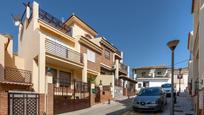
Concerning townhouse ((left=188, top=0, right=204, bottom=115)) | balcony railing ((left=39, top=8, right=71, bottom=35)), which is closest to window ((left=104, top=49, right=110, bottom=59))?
balcony railing ((left=39, top=8, right=71, bottom=35))

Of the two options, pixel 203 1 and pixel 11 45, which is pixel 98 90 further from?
pixel 203 1

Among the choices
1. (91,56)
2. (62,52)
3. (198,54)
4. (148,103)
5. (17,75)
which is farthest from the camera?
(91,56)

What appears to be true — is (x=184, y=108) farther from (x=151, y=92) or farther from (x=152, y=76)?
(x=152, y=76)

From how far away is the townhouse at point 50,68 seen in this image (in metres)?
18.7

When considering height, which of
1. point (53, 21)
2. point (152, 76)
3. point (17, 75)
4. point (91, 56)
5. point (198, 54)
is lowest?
point (152, 76)

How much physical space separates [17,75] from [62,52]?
505cm

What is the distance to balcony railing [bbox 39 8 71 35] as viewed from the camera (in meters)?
24.3

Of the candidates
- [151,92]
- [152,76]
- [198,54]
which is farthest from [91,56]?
[152,76]

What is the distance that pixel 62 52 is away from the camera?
A: 981 inches

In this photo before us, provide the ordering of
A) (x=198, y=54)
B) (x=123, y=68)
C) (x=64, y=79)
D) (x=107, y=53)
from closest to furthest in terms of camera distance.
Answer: (x=198, y=54) < (x=64, y=79) < (x=107, y=53) < (x=123, y=68)

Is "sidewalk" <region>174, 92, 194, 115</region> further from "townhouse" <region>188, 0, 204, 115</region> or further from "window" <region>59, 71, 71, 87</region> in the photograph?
"window" <region>59, 71, 71, 87</region>

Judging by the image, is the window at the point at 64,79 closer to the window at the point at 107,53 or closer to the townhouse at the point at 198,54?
the window at the point at 107,53

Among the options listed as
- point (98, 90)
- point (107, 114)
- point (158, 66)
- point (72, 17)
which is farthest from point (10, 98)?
point (158, 66)

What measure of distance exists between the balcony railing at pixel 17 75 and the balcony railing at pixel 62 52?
93.2 inches
